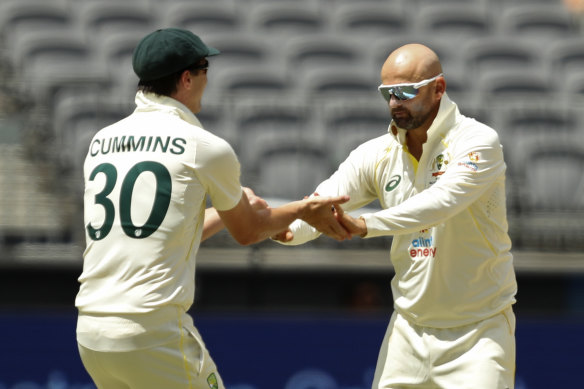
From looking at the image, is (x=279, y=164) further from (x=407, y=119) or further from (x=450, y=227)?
(x=450, y=227)

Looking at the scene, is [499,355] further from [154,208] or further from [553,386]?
[553,386]

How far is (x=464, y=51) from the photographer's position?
1089 cm

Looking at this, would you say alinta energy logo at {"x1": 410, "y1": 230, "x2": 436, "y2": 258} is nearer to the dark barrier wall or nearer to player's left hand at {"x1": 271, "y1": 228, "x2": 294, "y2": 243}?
player's left hand at {"x1": 271, "y1": 228, "x2": 294, "y2": 243}

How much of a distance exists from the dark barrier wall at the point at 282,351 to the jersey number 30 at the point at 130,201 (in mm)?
3799

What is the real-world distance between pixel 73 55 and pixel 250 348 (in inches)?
178

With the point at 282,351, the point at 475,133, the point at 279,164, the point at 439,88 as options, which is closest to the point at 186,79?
the point at 439,88

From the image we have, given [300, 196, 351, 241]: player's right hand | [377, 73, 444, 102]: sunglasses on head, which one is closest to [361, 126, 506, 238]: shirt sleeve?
[300, 196, 351, 241]: player's right hand

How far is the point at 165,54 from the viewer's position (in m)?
3.58

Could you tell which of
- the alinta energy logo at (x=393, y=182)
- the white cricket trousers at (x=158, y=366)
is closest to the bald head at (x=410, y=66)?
the alinta energy logo at (x=393, y=182)

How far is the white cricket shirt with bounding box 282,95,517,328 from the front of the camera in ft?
13.1

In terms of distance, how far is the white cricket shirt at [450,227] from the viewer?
13.1 ft

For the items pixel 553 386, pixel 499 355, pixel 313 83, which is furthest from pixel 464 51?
pixel 499 355

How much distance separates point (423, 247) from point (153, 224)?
1306mm

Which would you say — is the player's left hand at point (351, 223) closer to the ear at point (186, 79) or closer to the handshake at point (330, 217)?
the handshake at point (330, 217)
